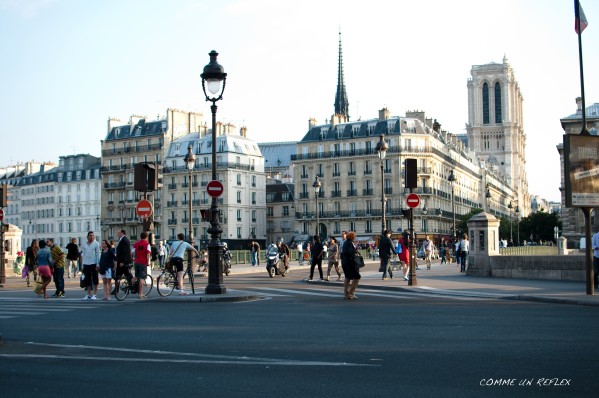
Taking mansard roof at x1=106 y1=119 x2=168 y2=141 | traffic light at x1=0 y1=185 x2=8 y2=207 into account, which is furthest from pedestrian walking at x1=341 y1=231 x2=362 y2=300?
mansard roof at x1=106 y1=119 x2=168 y2=141

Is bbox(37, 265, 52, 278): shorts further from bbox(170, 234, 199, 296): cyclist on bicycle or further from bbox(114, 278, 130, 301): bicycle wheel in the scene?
bbox(170, 234, 199, 296): cyclist on bicycle

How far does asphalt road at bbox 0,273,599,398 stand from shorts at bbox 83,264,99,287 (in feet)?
12.2

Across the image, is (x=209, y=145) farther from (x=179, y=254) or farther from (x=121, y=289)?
(x=121, y=289)

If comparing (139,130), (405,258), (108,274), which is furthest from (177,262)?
(139,130)

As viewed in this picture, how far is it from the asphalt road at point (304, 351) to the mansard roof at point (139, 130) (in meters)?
86.0

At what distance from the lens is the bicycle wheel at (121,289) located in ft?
65.3

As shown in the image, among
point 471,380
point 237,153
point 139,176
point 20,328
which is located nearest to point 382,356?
point 471,380

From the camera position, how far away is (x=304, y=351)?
9703mm

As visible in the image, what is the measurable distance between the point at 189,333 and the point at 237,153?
85.9m

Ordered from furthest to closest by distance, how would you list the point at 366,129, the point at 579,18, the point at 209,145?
1. the point at 209,145
2. the point at 366,129
3. the point at 579,18

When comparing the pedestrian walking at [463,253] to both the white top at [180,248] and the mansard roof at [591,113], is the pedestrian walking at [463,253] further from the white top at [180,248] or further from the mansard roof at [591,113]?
the mansard roof at [591,113]

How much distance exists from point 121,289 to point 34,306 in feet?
9.20

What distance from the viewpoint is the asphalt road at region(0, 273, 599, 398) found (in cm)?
743

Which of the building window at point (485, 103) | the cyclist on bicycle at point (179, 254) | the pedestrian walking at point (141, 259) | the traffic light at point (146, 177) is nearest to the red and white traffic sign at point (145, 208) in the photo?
the traffic light at point (146, 177)
